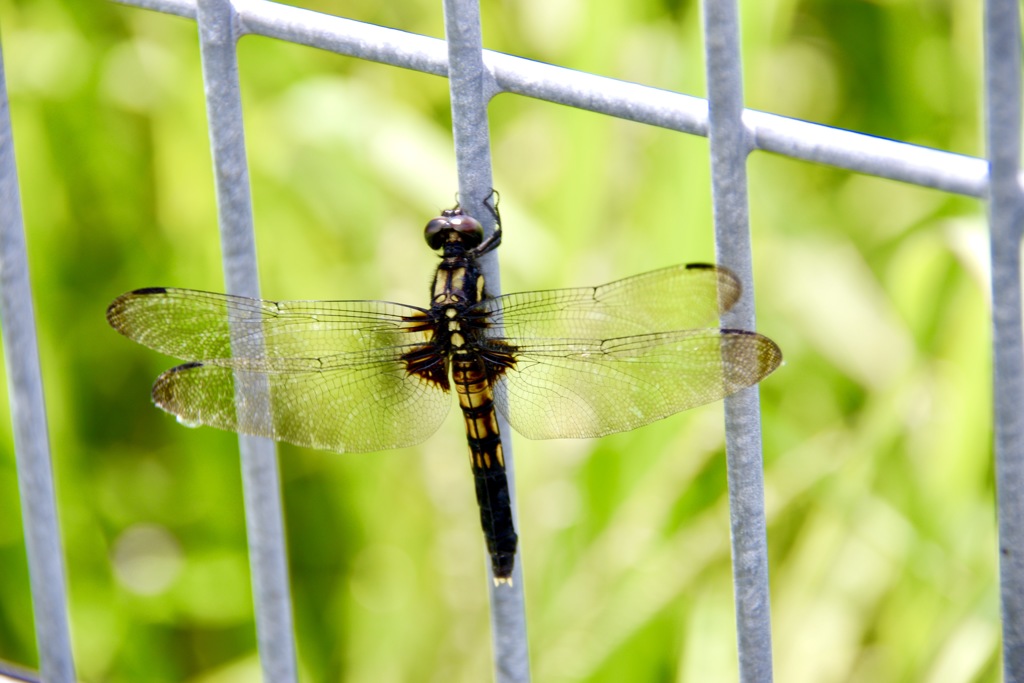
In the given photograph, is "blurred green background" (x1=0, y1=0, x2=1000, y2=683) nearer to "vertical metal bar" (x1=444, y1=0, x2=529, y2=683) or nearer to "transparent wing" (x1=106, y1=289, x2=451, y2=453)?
"transparent wing" (x1=106, y1=289, x2=451, y2=453)

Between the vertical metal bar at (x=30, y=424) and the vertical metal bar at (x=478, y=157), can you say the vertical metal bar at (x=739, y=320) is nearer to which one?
the vertical metal bar at (x=478, y=157)

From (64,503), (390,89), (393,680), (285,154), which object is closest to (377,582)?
(393,680)

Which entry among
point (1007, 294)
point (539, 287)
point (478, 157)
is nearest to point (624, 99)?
point (478, 157)

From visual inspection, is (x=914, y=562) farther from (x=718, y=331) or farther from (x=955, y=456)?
(x=718, y=331)

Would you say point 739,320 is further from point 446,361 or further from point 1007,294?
point 446,361

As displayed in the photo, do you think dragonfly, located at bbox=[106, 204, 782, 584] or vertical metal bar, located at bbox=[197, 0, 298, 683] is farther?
dragonfly, located at bbox=[106, 204, 782, 584]

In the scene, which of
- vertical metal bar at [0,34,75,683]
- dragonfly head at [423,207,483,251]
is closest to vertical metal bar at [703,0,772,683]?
dragonfly head at [423,207,483,251]

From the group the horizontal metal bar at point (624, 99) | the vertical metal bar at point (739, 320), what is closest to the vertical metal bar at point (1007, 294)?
the horizontal metal bar at point (624, 99)
